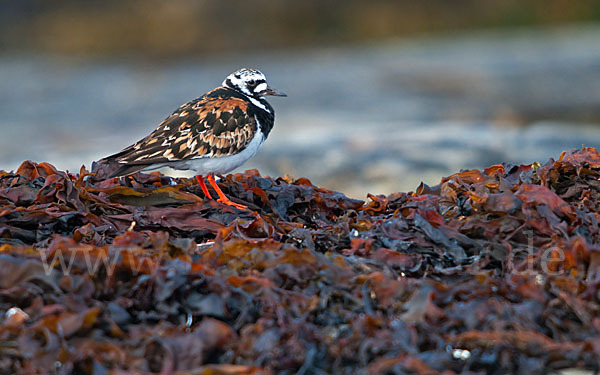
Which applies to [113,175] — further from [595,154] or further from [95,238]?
[595,154]

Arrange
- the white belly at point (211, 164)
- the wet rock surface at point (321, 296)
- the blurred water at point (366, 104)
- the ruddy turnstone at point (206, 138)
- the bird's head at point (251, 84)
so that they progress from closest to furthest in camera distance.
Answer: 1. the wet rock surface at point (321, 296)
2. the ruddy turnstone at point (206, 138)
3. the white belly at point (211, 164)
4. the bird's head at point (251, 84)
5. the blurred water at point (366, 104)

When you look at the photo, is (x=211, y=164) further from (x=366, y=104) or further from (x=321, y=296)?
(x=366, y=104)

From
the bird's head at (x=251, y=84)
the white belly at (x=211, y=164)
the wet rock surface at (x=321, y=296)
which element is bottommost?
the wet rock surface at (x=321, y=296)

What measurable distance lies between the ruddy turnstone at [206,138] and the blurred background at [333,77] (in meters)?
2.08

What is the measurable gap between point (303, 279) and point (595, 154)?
2056 mm

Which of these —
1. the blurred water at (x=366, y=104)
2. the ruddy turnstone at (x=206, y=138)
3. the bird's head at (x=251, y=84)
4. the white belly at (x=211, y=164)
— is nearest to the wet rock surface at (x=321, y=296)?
the ruddy turnstone at (x=206, y=138)

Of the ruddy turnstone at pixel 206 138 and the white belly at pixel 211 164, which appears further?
the white belly at pixel 211 164

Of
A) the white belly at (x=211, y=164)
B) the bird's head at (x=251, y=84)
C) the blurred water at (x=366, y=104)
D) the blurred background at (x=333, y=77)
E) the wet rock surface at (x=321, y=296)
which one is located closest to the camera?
the wet rock surface at (x=321, y=296)

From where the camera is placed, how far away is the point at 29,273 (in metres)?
2.40

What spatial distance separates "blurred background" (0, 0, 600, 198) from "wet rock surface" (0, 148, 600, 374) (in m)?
3.60

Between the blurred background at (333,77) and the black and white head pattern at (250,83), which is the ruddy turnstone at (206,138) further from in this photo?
the blurred background at (333,77)

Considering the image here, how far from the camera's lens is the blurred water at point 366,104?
7297 millimetres

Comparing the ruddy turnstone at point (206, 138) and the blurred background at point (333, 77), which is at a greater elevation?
the blurred background at point (333, 77)

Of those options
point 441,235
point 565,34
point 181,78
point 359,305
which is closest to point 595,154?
point 441,235
